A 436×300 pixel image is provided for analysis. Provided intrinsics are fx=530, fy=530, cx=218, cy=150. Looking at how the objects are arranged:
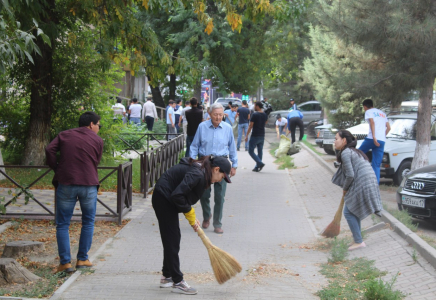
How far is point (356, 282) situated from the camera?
5.75 metres

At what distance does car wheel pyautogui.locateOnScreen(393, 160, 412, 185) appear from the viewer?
491 inches

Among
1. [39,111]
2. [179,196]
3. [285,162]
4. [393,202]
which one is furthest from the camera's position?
[285,162]

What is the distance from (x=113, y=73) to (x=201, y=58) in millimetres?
12102

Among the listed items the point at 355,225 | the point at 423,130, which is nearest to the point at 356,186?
the point at 355,225

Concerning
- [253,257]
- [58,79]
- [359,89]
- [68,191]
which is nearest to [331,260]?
[253,257]

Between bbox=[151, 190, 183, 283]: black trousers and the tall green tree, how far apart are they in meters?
7.48

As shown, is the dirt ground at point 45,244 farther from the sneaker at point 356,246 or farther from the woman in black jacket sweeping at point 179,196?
the sneaker at point 356,246

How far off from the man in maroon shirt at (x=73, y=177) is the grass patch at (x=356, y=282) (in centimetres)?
269

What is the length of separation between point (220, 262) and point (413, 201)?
459 cm

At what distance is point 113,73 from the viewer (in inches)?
532

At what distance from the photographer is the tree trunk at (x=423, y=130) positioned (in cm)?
1183

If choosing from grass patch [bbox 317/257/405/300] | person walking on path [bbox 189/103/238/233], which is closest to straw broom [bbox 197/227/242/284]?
grass patch [bbox 317/257/405/300]

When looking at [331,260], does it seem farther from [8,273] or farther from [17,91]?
[17,91]

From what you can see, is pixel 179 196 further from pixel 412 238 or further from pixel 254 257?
pixel 412 238
